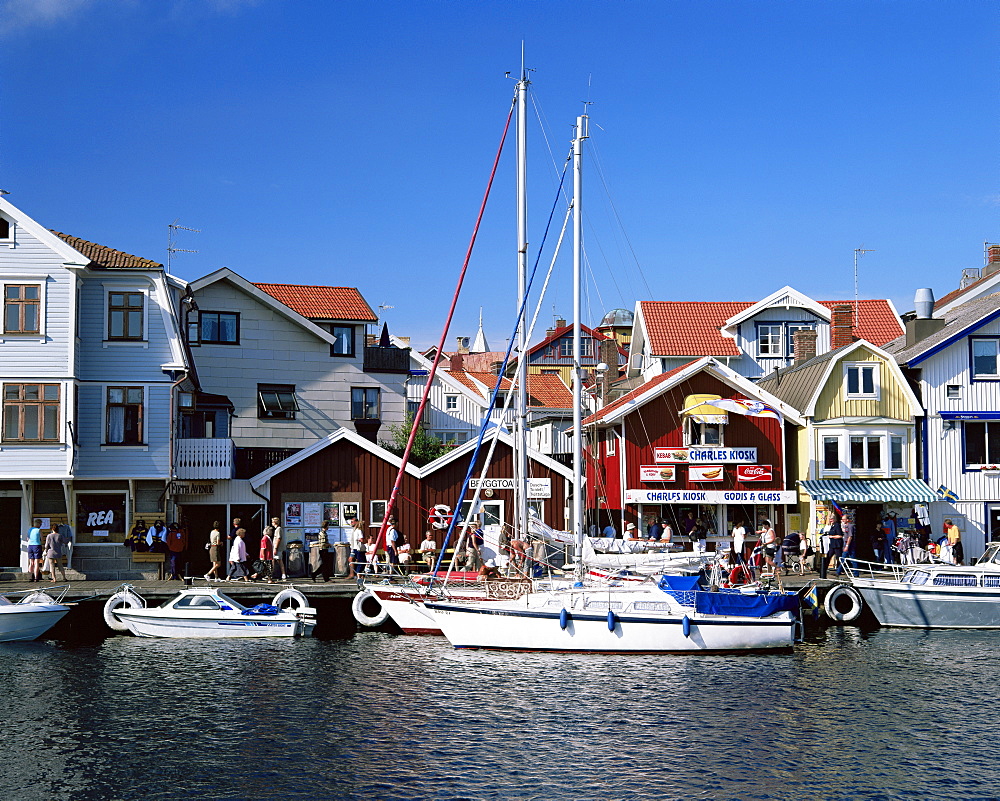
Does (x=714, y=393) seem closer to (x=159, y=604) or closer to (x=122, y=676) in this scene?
(x=159, y=604)

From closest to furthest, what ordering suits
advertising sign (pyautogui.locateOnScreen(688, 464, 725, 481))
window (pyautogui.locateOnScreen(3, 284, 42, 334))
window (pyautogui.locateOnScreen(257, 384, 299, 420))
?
window (pyautogui.locateOnScreen(3, 284, 42, 334)) → advertising sign (pyautogui.locateOnScreen(688, 464, 725, 481)) → window (pyautogui.locateOnScreen(257, 384, 299, 420))

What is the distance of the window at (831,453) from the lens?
45.2 meters

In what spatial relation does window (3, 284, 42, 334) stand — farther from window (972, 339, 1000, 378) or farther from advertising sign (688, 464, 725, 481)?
window (972, 339, 1000, 378)

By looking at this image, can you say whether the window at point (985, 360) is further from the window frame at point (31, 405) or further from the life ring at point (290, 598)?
the window frame at point (31, 405)

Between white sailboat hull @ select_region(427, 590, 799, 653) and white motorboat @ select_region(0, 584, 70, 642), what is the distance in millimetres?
11625

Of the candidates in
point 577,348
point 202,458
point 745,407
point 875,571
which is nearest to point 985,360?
point 745,407

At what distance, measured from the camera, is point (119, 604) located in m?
33.3

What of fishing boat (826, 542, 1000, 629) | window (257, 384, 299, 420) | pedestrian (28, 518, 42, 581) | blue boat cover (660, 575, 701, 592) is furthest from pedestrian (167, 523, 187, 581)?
fishing boat (826, 542, 1000, 629)

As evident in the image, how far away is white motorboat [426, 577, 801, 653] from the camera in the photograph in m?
30.0

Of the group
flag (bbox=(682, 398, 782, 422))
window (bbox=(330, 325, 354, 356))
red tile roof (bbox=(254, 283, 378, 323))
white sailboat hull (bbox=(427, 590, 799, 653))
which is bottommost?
white sailboat hull (bbox=(427, 590, 799, 653))

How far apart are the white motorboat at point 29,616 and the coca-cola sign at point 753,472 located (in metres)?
25.7

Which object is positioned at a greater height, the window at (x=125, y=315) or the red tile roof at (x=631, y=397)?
the window at (x=125, y=315)

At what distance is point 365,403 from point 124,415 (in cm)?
1501

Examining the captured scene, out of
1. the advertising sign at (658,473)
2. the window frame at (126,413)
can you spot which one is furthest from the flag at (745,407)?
the window frame at (126,413)
